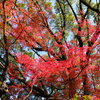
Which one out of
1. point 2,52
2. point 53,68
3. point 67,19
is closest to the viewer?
point 53,68

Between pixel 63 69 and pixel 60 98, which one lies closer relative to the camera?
pixel 63 69

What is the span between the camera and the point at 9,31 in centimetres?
1012

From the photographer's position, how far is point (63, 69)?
970cm

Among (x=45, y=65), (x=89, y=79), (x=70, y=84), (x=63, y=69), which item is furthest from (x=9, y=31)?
(x=89, y=79)

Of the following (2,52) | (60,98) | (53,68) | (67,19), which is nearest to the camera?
(53,68)

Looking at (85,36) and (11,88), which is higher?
(85,36)

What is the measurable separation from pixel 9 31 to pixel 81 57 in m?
3.98

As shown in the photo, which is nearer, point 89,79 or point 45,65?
point 45,65

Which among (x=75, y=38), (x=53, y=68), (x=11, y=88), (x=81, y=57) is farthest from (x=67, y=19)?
(x=11, y=88)

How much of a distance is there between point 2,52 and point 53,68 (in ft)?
11.8

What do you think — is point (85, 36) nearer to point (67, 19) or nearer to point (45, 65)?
point (67, 19)

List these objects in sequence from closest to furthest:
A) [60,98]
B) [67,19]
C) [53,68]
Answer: [53,68] → [60,98] → [67,19]

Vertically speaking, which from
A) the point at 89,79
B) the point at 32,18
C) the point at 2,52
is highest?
the point at 32,18

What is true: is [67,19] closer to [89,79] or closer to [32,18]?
[32,18]
